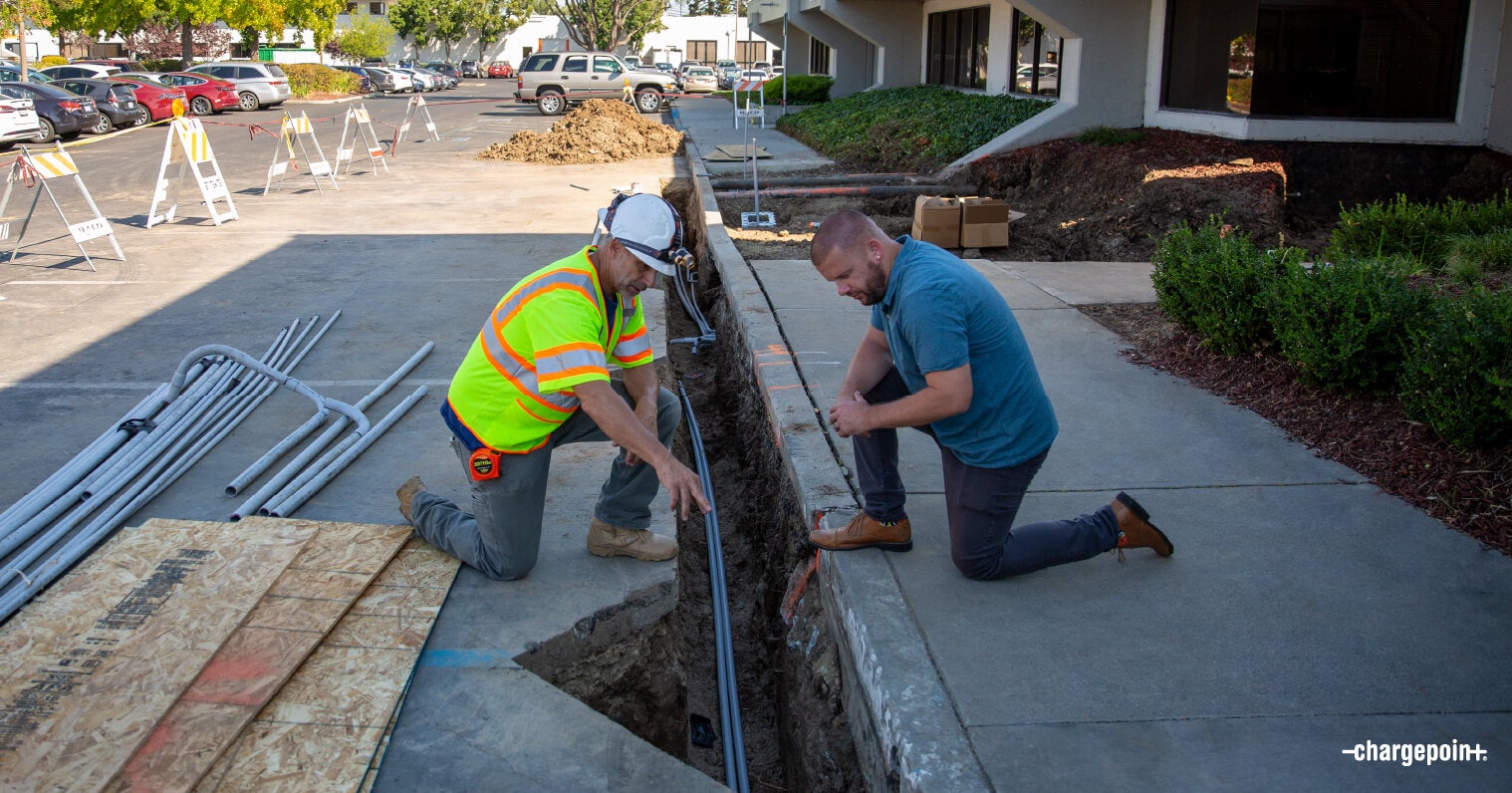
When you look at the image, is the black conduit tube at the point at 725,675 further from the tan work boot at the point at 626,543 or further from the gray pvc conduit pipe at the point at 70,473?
the gray pvc conduit pipe at the point at 70,473

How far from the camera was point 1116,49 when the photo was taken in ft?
51.1

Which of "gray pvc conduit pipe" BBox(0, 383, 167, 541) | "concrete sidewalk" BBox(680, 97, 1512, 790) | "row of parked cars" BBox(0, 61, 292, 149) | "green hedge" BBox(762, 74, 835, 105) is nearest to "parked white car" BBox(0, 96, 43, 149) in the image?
"row of parked cars" BBox(0, 61, 292, 149)

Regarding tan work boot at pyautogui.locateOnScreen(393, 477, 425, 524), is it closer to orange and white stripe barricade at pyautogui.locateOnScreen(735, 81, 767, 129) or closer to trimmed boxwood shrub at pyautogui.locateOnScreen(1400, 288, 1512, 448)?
trimmed boxwood shrub at pyautogui.locateOnScreen(1400, 288, 1512, 448)

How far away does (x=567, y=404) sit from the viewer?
392 cm

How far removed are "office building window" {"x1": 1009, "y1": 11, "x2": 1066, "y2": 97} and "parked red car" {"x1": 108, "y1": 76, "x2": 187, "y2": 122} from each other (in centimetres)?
2595

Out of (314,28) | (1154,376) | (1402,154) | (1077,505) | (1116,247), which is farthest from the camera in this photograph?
(314,28)

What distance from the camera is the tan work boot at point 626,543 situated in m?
4.36

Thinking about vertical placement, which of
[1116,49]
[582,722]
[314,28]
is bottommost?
[582,722]

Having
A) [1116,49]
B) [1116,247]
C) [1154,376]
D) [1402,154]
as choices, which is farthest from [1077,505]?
[1116,49]

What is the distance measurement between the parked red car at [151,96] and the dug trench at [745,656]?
33.3 meters

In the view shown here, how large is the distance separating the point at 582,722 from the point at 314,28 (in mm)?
65033

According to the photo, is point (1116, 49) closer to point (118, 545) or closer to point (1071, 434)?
point (1071, 434)

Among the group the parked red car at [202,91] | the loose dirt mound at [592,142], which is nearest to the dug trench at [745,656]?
the loose dirt mound at [592,142]

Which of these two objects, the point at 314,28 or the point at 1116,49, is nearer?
the point at 1116,49
